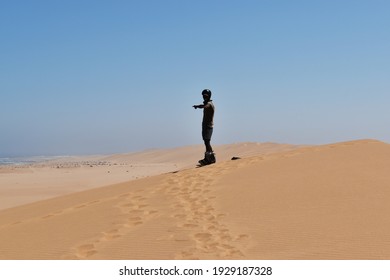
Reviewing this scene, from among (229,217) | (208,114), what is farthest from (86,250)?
(208,114)

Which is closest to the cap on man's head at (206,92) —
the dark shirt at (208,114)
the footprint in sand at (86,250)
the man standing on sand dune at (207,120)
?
the man standing on sand dune at (207,120)

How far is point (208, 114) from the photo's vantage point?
11883 millimetres

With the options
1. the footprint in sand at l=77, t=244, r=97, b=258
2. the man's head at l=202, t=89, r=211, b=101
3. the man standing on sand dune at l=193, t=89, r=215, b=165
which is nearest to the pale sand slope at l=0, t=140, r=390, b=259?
the footprint in sand at l=77, t=244, r=97, b=258

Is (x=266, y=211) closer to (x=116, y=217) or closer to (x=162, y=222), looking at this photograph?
(x=162, y=222)

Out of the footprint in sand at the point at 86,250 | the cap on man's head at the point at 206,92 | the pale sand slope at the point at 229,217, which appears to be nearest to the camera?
the pale sand slope at the point at 229,217

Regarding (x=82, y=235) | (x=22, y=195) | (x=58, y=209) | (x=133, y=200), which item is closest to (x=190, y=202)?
(x=133, y=200)

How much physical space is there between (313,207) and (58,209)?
4842 mm

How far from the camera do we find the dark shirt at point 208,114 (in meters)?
11.8

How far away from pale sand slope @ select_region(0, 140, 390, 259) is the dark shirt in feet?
7.16

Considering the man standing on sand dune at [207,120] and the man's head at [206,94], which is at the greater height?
the man's head at [206,94]

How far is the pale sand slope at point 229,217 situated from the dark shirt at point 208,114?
7.16 ft

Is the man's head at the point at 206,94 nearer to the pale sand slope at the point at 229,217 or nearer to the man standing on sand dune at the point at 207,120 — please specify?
the man standing on sand dune at the point at 207,120

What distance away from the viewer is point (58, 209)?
27.9 ft

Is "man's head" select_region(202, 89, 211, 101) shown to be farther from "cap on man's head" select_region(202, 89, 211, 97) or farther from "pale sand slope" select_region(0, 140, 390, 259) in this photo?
"pale sand slope" select_region(0, 140, 390, 259)
